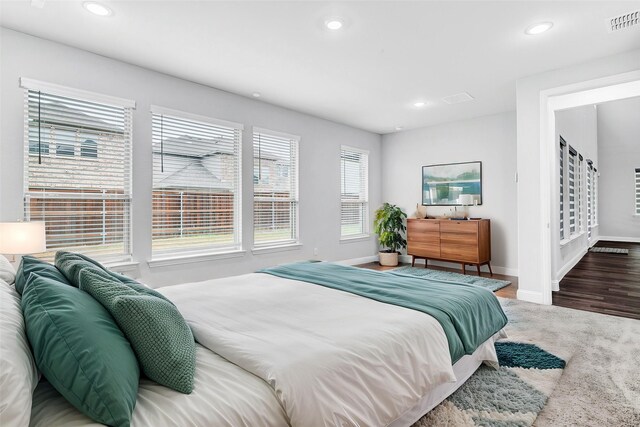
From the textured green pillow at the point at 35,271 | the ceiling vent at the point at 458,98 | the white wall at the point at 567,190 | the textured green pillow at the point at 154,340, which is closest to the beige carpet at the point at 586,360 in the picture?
the white wall at the point at 567,190

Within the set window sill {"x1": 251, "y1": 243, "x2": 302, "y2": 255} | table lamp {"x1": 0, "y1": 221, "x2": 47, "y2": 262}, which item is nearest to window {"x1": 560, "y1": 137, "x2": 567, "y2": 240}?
window sill {"x1": 251, "y1": 243, "x2": 302, "y2": 255}

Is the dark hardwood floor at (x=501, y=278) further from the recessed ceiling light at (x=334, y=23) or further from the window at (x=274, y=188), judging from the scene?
the recessed ceiling light at (x=334, y=23)

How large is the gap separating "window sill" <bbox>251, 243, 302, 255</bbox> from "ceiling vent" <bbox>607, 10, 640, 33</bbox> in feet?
14.3

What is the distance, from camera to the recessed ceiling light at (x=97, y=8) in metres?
2.64

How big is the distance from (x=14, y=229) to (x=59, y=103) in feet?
4.70

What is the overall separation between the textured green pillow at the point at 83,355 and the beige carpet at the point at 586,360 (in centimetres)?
148


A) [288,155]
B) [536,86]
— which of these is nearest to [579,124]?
[536,86]

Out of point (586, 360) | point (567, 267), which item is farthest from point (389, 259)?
point (586, 360)

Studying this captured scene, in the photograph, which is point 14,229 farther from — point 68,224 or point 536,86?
point 536,86

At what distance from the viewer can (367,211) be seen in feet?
22.9

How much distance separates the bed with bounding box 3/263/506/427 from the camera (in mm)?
1056

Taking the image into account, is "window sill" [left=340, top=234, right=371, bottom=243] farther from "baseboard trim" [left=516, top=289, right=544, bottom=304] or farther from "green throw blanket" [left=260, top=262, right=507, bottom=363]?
"green throw blanket" [left=260, top=262, right=507, bottom=363]

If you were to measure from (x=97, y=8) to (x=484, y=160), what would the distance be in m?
5.68

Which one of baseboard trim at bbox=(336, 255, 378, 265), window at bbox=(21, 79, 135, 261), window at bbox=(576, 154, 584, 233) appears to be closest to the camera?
window at bbox=(21, 79, 135, 261)
